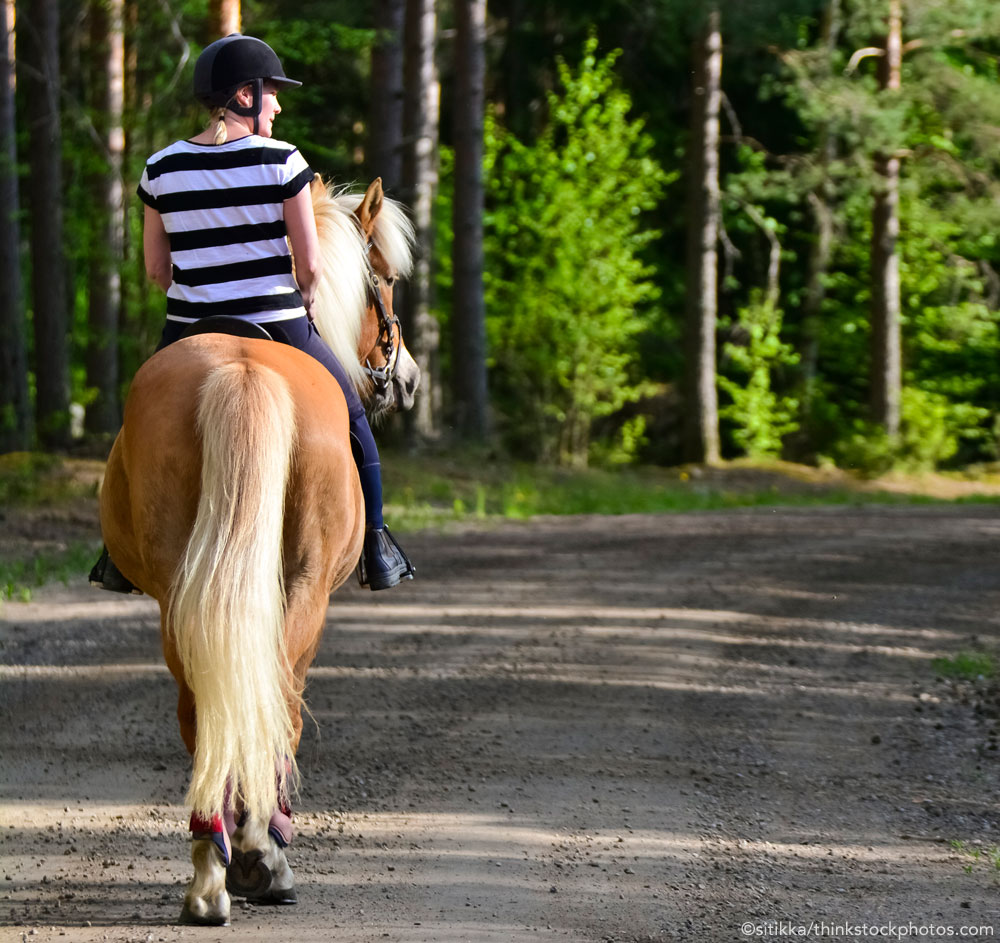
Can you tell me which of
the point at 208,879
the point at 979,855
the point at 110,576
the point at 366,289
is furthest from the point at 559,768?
the point at 366,289

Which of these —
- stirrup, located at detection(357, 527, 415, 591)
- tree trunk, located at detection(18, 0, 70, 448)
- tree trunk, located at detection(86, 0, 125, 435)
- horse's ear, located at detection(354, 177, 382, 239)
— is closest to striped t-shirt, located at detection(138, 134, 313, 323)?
horse's ear, located at detection(354, 177, 382, 239)

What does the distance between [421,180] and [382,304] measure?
1474 cm

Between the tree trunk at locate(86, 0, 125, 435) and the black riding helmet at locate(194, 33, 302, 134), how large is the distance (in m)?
12.6

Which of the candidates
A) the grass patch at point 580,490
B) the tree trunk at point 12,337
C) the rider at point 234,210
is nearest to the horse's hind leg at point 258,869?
the rider at point 234,210

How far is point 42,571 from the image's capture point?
32.3 feet

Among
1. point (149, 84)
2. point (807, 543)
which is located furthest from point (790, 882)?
point (149, 84)

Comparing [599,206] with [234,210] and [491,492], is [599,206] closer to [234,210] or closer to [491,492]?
[491,492]

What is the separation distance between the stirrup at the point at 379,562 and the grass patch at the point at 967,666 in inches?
158

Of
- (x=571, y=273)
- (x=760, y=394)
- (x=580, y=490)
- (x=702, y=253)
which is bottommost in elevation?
(x=580, y=490)

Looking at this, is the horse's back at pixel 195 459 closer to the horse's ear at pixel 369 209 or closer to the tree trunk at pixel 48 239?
the horse's ear at pixel 369 209

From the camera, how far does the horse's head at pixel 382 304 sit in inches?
202

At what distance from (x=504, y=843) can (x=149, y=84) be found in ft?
60.0

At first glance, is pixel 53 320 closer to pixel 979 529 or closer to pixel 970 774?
pixel 979 529

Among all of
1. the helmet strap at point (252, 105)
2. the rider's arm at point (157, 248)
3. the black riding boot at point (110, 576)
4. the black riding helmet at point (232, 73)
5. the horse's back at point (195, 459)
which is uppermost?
the black riding helmet at point (232, 73)
